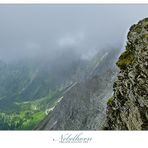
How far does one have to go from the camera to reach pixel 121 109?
3772 cm

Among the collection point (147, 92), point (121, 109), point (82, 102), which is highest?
point (147, 92)

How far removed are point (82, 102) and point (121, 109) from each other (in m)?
50.5

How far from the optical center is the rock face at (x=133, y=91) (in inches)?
1345

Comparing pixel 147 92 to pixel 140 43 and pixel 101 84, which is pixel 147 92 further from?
pixel 101 84

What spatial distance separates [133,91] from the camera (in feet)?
118

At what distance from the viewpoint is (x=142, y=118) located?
33438mm

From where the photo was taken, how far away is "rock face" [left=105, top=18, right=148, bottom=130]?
34.2m
